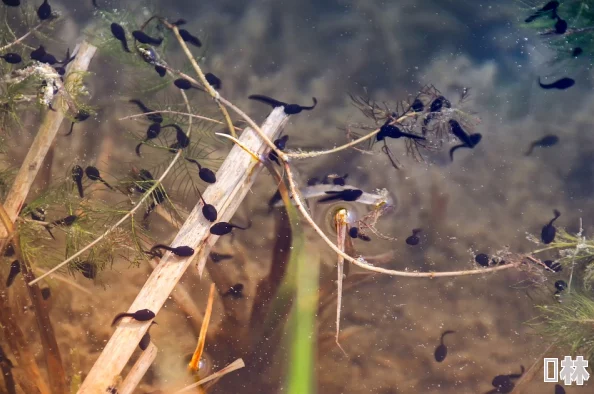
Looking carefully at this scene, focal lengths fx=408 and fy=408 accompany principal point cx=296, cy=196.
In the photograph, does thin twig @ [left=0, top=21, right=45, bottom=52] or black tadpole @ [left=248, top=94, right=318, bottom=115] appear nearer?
black tadpole @ [left=248, top=94, right=318, bottom=115]

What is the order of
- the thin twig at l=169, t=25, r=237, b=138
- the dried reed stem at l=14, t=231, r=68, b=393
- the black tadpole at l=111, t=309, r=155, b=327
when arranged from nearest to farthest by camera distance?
the black tadpole at l=111, t=309, r=155, b=327 → the thin twig at l=169, t=25, r=237, b=138 → the dried reed stem at l=14, t=231, r=68, b=393

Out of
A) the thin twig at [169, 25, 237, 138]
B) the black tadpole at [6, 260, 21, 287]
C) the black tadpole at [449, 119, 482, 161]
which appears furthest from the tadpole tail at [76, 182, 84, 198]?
the black tadpole at [449, 119, 482, 161]

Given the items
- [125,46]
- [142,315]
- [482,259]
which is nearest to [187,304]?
[142,315]

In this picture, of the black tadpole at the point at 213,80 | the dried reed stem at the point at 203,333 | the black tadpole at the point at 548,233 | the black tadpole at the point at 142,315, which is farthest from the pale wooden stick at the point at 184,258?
the black tadpole at the point at 548,233

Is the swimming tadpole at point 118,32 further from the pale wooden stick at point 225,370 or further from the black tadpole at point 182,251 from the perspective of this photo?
the pale wooden stick at point 225,370

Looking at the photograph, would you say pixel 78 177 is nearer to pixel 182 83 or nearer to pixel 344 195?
pixel 182 83

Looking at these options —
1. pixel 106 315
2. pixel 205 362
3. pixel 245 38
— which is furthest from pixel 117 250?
pixel 245 38

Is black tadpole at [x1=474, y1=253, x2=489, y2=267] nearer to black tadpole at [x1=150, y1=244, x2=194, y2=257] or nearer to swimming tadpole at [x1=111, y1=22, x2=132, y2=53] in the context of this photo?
black tadpole at [x1=150, y1=244, x2=194, y2=257]

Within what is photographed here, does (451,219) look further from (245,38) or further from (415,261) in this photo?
(245,38)
